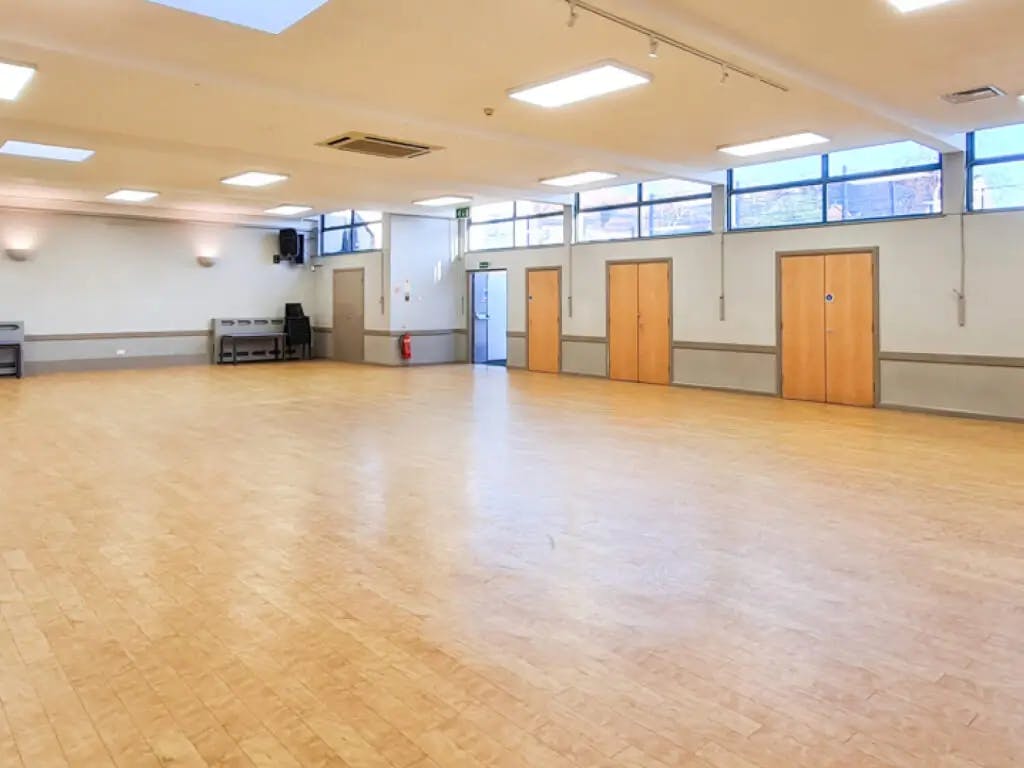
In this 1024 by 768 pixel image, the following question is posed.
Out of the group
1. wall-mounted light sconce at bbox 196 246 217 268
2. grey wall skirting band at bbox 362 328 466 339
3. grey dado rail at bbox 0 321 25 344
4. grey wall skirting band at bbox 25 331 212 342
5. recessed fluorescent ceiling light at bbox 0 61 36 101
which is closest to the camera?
recessed fluorescent ceiling light at bbox 0 61 36 101

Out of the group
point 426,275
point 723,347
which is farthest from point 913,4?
point 426,275

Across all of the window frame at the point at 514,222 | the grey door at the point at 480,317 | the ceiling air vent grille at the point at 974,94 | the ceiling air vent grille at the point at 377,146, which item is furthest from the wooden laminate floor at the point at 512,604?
the grey door at the point at 480,317

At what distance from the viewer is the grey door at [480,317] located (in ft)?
52.9

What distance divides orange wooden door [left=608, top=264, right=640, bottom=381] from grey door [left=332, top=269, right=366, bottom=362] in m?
5.89

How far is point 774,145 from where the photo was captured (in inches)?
336

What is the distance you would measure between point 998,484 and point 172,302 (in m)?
14.9

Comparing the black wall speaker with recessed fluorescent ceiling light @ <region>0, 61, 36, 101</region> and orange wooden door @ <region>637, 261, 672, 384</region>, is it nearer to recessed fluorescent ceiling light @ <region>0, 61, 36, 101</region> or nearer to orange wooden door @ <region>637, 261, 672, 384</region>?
orange wooden door @ <region>637, 261, 672, 384</region>

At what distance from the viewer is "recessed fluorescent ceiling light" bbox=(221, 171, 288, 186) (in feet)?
35.0

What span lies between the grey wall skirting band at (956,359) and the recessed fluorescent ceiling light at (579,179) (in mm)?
4293

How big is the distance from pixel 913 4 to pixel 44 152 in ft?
30.2

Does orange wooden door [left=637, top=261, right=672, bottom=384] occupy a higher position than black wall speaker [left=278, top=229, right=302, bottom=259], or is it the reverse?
black wall speaker [left=278, top=229, right=302, bottom=259]

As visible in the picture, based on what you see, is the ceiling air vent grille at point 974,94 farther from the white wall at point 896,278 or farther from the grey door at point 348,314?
the grey door at point 348,314

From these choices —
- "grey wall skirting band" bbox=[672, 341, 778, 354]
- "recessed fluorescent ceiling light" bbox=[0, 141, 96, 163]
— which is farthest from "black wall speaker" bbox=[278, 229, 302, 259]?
"grey wall skirting band" bbox=[672, 341, 778, 354]

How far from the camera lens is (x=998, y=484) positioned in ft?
17.8
